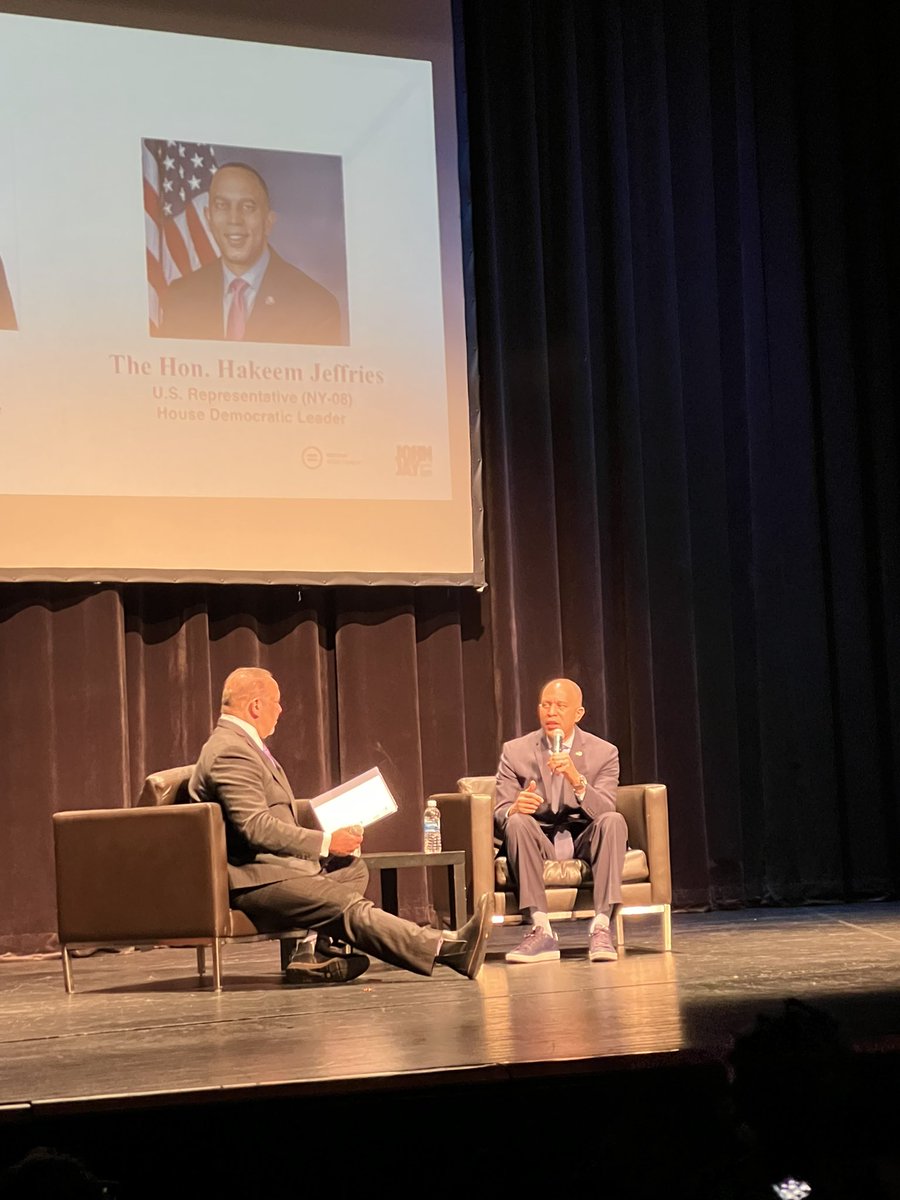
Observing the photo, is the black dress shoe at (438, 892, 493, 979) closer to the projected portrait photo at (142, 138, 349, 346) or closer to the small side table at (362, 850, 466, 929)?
the small side table at (362, 850, 466, 929)

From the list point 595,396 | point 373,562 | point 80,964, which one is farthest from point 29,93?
point 80,964

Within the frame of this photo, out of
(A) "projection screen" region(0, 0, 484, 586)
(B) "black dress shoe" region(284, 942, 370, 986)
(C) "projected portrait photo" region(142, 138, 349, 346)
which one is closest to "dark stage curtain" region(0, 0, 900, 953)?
(A) "projection screen" region(0, 0, 484, 586)

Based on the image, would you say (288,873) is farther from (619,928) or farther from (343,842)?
(619,928)

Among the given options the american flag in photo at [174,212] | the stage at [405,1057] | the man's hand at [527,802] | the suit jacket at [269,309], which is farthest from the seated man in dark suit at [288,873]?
the american flag in photo at [174,212]

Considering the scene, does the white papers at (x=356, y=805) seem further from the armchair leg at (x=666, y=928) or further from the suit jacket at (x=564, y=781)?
the armchair leg at (x=666, y=928)

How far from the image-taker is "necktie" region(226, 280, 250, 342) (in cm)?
566

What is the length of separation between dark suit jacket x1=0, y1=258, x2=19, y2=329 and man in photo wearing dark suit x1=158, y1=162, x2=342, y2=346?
1.83ft

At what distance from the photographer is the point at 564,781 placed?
489 cm

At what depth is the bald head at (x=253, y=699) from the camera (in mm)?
4379

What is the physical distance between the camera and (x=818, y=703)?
662cm

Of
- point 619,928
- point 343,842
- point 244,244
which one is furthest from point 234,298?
point 619,928

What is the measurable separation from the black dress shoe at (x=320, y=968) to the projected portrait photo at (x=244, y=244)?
Result: 8.24 feet

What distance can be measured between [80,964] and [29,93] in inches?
126

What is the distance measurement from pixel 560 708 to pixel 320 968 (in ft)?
4.07
